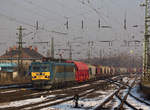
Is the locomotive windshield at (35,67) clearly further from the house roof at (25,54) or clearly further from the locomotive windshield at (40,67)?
the house roof at (25,54)

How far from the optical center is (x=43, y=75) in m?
24.8

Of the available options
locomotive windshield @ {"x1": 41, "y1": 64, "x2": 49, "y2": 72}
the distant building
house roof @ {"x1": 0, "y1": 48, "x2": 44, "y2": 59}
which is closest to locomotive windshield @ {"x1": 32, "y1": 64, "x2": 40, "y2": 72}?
locomotive windshield @ {"x1": 41, "y1": 64, "x2": 49, "y2": 72}

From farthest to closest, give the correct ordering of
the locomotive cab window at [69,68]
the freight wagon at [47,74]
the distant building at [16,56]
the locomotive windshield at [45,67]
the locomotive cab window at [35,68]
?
the distant building at [16,56]
the locomotive cab window at [69,68]
the locomotive cab window at [35,68]
the locomotive windshield at [45,67]
the freight wagon at [47,74]

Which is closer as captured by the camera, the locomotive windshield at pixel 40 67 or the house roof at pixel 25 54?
the locomotive windshield at pixel 40 67

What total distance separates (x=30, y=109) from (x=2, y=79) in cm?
3120

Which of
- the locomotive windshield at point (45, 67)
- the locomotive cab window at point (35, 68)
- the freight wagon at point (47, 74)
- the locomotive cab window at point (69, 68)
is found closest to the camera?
the freight wagon at point (47, 74)

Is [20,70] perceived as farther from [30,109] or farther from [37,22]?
[30,109]

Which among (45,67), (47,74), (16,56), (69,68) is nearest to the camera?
(47,74)

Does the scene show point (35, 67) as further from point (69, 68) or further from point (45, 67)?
point (69, 68)

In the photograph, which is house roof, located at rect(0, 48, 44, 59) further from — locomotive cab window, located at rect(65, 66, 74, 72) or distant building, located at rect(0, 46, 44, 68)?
locomotive cab window, located at rect(65, 66, 74, 72)

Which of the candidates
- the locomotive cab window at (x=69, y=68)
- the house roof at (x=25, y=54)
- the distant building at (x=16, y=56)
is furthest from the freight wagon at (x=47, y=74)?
the house roof at (x=25, y=54)

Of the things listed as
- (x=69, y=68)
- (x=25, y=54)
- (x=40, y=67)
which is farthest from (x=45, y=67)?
(x=25, y=54)

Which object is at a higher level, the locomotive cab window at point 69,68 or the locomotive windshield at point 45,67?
the locomotive windshield at point 45,67

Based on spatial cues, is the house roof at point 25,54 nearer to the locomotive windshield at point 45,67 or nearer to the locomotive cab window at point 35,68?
the locomotive cab window at point 35,68
